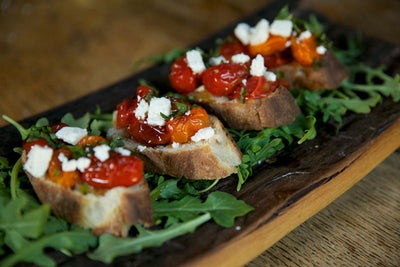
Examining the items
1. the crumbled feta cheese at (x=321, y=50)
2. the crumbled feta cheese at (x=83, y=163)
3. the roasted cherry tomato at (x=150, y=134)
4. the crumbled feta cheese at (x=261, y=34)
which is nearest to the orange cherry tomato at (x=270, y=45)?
the crumbled feta cheese at (x=261, y=34)

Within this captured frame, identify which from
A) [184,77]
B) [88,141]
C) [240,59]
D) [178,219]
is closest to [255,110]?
[240,59]

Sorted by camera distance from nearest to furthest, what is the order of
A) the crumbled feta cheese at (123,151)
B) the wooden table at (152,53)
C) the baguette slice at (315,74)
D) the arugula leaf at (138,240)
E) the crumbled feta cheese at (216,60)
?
the arugula leaf at (138,240) → the crumbled feta cheese at (123,151) → the wooden table at (152,53) → the crumbled feta cheese at (216,60) → the baguette slice at (315,74)

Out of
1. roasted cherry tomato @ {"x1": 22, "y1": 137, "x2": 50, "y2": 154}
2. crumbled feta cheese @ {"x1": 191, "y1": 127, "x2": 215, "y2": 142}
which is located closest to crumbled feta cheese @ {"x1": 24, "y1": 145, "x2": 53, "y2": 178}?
roasted cherry tomato @ {"x1": 22, "y1": 137, "x2": 50, "y2": 154}

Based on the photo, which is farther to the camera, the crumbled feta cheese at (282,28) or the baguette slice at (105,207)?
the crumbled feta cheese at (282,28)

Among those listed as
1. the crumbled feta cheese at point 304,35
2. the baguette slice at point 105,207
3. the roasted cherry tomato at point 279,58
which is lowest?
the baguette slice at point 105,207

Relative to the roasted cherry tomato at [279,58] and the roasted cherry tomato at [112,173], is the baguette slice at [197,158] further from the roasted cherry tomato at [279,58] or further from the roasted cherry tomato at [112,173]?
the roasted cherry tomato at [279,58]

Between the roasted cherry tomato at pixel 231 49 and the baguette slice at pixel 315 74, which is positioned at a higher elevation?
the roasted cherry tomato at pixel 231 49

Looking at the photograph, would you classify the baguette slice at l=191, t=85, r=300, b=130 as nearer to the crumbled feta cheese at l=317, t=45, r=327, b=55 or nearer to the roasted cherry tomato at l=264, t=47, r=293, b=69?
the roasted cherry tomato at l=264, t=47, r=293, b=69
